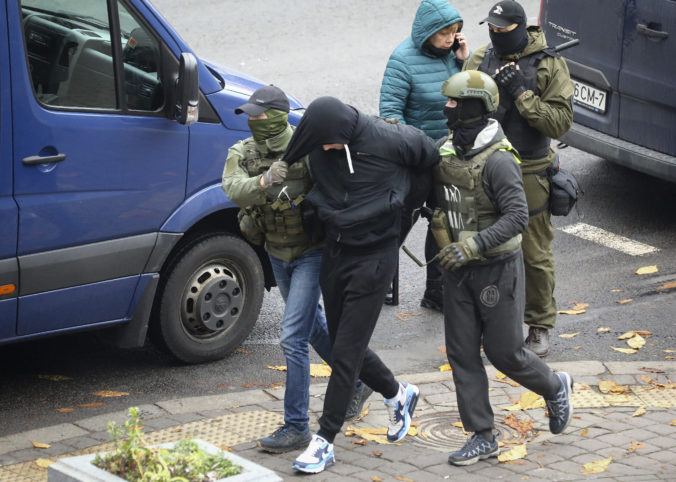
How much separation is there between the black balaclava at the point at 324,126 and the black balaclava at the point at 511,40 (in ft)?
5.75

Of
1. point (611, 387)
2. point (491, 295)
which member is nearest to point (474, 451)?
point (491, 295)

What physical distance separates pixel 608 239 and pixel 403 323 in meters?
2.18

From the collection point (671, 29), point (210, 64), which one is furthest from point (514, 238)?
point (671, 29)

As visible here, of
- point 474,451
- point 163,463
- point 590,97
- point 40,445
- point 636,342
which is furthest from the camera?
point 590,97

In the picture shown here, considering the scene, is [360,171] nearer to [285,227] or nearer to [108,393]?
[285,227]

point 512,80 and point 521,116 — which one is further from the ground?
point 512,80

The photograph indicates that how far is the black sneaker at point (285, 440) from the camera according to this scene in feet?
18.9

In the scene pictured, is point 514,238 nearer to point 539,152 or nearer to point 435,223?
point 435,223

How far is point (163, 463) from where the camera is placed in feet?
13.8

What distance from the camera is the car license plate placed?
30.7ft

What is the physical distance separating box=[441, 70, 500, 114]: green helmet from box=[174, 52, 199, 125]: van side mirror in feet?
4.97

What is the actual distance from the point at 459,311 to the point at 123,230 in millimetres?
1953

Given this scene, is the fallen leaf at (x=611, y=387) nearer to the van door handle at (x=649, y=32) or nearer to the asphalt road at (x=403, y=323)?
the asphalt road at (x=403, y=323)

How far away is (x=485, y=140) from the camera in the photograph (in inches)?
217
